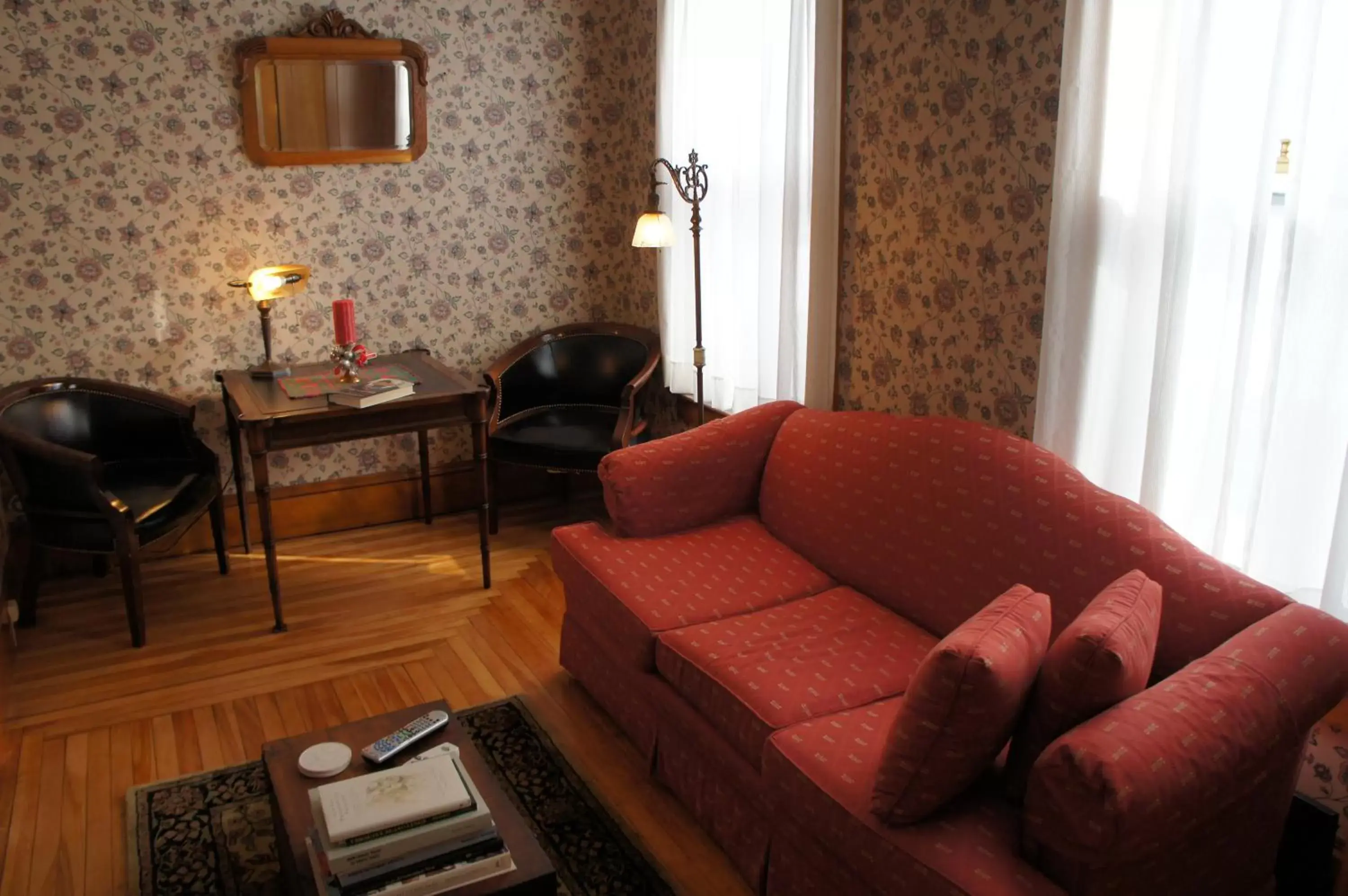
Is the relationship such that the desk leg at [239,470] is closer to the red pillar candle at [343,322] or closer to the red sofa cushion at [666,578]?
the red pillar candle at [343,322]

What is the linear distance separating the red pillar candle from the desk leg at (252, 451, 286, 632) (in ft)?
1.63

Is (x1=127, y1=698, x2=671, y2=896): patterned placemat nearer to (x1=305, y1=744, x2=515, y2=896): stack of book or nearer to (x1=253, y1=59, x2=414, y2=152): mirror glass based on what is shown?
(x1=305, y1=744, x2=515, y2=896): stack of book

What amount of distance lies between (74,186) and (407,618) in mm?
1910

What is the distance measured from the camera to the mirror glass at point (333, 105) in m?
3.88

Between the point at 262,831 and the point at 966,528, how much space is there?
1.80m

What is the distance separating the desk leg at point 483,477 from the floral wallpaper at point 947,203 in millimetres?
1208

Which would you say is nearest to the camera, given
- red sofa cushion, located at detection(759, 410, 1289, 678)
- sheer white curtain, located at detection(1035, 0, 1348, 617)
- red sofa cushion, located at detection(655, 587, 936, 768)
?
sheer white curtain, located at detection(1035, 0, 1348, 617)

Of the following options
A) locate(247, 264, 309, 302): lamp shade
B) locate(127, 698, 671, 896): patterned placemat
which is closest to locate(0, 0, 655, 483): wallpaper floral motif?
locate(247, 264, 309, 302): lamp shade

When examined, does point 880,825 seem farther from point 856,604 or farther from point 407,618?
point 407,618

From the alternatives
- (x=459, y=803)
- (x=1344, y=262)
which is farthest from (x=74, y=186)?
(x=1344, y=262)

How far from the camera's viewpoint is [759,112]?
3.51 metres

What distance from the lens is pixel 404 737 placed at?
2182 millimetres

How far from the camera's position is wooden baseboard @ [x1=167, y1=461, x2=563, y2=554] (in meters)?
4.15

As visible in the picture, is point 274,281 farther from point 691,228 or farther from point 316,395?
point 691,228
